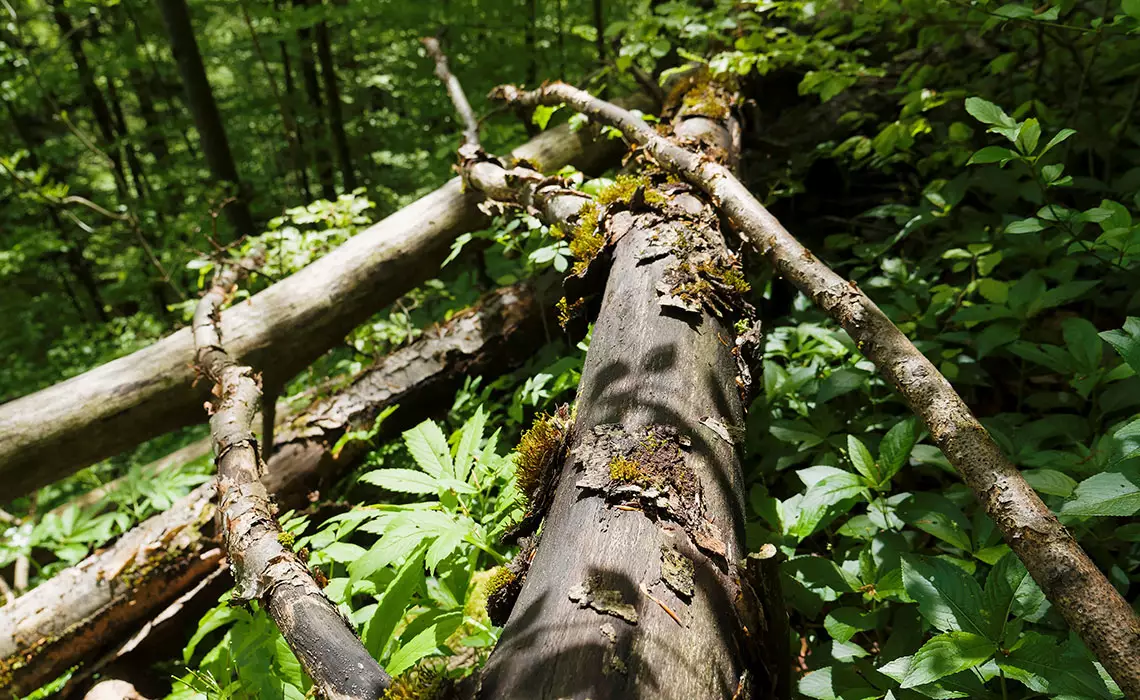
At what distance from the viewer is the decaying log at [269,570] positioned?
1212 mm

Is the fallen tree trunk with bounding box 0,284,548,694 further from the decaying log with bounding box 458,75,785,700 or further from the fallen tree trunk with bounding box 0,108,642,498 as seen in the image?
the decaying log with bounding box 458,75,785,700

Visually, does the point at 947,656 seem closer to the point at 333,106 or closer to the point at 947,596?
the point at 947,596

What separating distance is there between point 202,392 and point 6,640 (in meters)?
1.25

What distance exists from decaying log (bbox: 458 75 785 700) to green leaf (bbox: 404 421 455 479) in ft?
1.36

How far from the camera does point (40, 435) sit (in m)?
2.76

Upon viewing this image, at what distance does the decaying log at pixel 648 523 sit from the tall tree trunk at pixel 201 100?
5809 millimetres

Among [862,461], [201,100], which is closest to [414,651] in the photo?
[862,461]

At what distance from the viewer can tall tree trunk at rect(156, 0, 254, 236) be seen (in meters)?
6.12

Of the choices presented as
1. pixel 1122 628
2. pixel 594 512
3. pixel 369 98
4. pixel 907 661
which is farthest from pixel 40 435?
pixel 369 98

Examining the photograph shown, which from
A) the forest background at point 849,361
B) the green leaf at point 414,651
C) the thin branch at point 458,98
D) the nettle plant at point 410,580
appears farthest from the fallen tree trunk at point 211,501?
the green leaf at point 414,651

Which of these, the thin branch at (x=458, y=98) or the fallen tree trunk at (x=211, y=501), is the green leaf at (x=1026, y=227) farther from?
the thin branch at (x=458, y=98)

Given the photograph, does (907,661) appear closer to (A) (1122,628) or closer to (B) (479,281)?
(A) (1122,628)

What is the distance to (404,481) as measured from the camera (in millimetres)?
1752

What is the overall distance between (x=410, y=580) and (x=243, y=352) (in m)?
2.06
